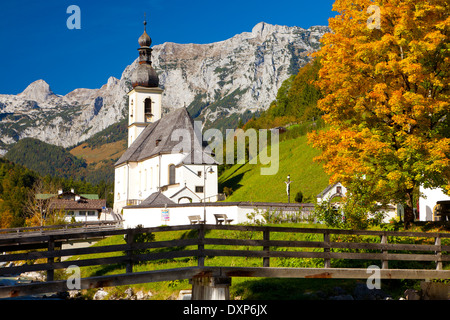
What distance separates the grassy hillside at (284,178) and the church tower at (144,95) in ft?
63.4

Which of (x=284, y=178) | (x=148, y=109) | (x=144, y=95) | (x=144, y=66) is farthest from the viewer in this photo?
(x=148, y=109)

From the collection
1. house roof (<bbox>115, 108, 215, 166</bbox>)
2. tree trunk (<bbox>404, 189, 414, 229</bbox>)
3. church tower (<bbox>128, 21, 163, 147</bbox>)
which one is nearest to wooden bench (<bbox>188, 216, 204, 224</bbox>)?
tree trunk (<bbox>404, 189, 414, 229</bbox>)

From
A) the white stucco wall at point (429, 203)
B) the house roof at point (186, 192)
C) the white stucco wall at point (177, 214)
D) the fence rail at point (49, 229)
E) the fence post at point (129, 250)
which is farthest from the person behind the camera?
the house roof at point (186, 192)

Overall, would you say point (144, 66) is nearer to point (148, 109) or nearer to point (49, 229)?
point (148, 109)

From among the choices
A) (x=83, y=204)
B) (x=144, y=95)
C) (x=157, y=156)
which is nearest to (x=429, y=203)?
(x=157, y=156)

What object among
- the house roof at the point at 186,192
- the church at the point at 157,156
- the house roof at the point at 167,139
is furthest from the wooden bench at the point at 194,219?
the house roof at the point at 167,139

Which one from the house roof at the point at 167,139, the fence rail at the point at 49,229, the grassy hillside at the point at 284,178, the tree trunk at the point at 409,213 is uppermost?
the house roof at the point at 167,139

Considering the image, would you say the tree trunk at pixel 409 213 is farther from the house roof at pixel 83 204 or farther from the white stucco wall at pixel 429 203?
the house roof at pixel 83 204

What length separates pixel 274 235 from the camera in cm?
2973

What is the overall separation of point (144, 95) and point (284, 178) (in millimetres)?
37699

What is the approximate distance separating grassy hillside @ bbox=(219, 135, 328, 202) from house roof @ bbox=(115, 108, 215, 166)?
26.8 ft

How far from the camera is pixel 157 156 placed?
230 ft

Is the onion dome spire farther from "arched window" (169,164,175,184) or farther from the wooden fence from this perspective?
the wooden fence

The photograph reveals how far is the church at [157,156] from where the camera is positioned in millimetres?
62562
